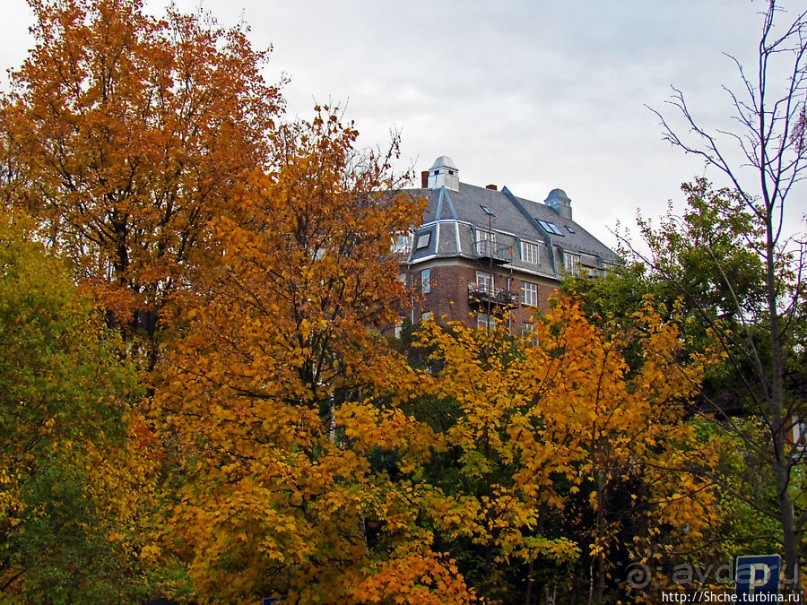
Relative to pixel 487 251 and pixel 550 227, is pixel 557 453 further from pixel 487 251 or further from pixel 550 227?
pixel 550 227

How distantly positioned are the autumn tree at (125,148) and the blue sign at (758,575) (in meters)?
15.5

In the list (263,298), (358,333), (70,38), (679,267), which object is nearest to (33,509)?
(263,298)

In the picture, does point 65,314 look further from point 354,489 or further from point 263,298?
point 354,489

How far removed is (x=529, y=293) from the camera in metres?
Answer: 67.3

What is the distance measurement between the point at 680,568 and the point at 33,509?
37.7 ft

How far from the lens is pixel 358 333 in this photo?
1531 cm

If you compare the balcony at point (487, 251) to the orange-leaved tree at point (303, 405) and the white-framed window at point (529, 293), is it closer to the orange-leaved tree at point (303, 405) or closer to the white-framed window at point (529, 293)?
the white-framed window at point (529, 293)

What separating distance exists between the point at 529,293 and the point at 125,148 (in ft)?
158

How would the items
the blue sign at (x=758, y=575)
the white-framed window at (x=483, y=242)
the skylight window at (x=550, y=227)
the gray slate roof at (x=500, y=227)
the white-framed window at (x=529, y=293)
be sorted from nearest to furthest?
1. the blue sign at (x=758, y=575)
2. the gray slate roof at (x=500, y=227)
3. the white-framed window at (x=483, y=242)
4. the white-framed window at (x=529, y=293)
5. the skylight window at (x=550, y=227)

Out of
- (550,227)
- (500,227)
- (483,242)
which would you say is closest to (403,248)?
(483,242)

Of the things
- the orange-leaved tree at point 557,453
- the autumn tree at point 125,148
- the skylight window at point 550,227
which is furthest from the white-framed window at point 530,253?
the orange-leaved tree at point 557,453

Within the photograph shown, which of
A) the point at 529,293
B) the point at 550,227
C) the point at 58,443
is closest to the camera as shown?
the point at 58,443

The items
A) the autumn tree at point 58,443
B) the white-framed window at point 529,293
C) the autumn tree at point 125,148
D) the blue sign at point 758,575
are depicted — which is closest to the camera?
the blue sign at point 758,575

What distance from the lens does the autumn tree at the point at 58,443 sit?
15.0 metres
